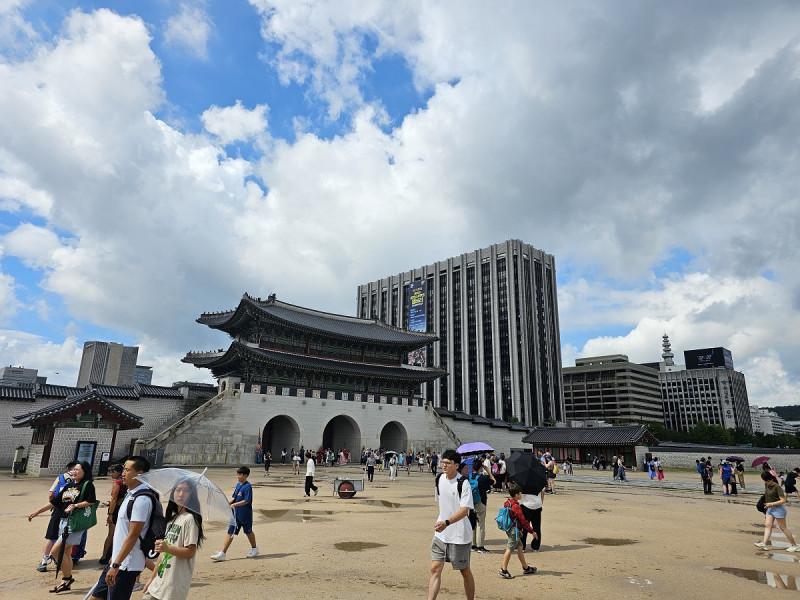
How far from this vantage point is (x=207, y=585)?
21.8 feet

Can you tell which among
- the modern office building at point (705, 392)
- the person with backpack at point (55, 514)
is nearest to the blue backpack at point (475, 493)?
the person with backpack at point (55, 514)

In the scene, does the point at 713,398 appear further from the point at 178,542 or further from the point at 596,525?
the point at 178,542

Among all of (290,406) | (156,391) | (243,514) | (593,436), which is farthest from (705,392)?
(243,514)

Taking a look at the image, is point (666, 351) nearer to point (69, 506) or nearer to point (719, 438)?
point (719, 438)

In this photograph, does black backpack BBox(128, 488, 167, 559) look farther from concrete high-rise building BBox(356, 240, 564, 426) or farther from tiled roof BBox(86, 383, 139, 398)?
concrete high-rise building BBox(356, 240, 564, 426)

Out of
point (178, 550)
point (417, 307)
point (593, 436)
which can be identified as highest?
point (417, 307)

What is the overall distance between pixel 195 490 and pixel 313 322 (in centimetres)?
4238

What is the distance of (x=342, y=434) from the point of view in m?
43.3

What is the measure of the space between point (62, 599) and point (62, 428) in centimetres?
2270

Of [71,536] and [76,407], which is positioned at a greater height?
[76,407]

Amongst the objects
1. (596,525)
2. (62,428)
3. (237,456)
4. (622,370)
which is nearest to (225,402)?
(237,456)

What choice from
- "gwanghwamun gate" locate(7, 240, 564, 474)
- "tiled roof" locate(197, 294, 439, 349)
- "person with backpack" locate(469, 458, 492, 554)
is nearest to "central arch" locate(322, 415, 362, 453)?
"gwanghwamun gate" locate(7, 240, 564, 474)

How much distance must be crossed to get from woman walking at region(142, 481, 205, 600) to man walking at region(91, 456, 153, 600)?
1.05ft

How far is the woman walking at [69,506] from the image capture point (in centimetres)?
645
